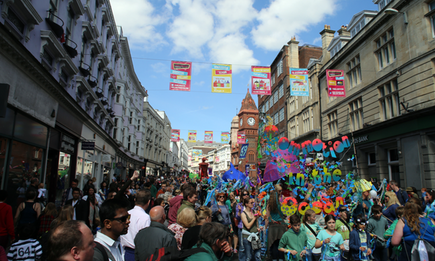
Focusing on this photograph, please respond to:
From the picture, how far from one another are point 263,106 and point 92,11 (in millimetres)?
31529

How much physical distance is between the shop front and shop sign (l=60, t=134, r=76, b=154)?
8.16 ft

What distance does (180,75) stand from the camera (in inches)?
570

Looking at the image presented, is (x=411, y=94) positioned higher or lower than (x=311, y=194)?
higher

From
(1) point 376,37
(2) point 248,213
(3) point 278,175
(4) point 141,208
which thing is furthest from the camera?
(1) point 376,37

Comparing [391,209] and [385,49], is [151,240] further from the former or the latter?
[385,49]

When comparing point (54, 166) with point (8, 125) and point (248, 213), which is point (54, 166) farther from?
point (248, 213)

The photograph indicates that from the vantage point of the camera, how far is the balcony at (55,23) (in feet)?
35.8

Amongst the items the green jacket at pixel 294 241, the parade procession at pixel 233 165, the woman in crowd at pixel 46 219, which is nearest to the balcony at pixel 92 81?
the parade procession at pixel 233 165

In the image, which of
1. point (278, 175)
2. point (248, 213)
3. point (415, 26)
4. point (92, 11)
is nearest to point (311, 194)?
point (278, 175)

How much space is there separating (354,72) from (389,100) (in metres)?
Answer: 4.31

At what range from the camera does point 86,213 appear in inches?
263

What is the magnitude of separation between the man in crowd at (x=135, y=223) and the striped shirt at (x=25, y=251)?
1.20 m

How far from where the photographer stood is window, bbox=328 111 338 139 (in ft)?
69.6

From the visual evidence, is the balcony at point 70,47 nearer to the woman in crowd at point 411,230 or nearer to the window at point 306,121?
the woman in crowd at point 411,230
